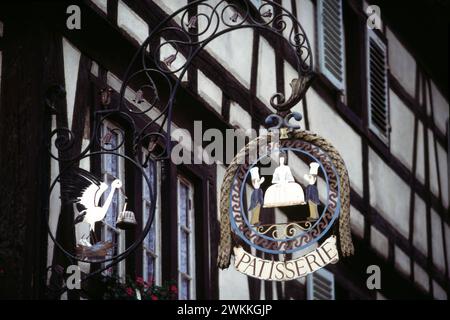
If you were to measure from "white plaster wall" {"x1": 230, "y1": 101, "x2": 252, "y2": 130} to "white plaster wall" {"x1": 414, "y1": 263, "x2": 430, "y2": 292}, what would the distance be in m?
4.74

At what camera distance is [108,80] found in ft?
40.4

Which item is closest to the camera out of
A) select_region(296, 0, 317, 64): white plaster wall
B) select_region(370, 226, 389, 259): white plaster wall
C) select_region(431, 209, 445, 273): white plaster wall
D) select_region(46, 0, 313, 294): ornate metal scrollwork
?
select_region(46, 0, 313, 294): ornate metal scrollwork

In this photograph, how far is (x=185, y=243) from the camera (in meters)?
13.3

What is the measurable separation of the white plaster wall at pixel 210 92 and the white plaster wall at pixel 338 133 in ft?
7.21

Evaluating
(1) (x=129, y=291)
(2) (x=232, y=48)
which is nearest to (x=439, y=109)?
(2) (x=232, y=48)

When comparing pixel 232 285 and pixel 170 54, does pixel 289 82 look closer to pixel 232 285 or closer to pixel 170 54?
pixel 232 285

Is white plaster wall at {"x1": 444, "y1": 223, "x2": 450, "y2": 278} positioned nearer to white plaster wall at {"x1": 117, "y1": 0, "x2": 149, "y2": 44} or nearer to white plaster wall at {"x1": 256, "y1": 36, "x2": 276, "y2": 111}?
white plaster wall at {"x1": 256, "y1": 36, "x2": 276, "y2": 111}

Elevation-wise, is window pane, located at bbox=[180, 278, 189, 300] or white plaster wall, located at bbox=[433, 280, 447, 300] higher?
white plaster wall, located at bbox=[433, 280, 447, 300]

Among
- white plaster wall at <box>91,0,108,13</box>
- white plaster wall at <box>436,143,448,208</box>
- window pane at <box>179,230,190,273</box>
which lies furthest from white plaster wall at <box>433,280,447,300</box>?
white plaster wall at <box>91,0,108,13</box>

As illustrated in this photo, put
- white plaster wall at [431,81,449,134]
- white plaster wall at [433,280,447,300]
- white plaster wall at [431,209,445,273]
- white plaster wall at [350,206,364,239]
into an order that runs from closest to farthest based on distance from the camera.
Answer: white plaster wall at [350,206,364,239] → white plaster wall at [433,280,447,300] → white plaster wall at [431,209,445,273] → white plaster wall at [431,81,449,134]

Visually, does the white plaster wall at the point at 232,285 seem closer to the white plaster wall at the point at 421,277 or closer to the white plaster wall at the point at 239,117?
the white plaster wall at the point at 239,117

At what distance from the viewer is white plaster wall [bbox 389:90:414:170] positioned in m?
18.8

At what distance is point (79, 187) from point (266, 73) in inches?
165
